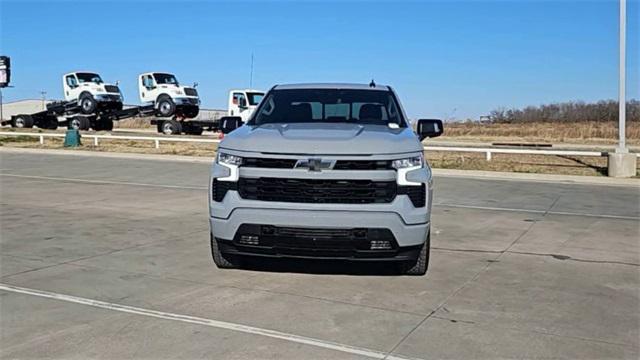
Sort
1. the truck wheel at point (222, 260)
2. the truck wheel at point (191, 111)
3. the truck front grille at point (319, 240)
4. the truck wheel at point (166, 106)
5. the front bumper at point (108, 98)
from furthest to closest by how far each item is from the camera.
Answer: the front bumper at point (108, 98), the truck wheel at point (191, 111), the truck wheel at point (166, 106), the truck wheel at point (222, 260), the truck front grille at point (319, 240)

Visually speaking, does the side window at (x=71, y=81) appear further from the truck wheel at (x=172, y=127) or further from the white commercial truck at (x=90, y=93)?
the truck wheel at (x=172, y=127)

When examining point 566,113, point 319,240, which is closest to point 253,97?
point 319,240

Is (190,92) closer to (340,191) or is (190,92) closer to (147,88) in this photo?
(147,88)

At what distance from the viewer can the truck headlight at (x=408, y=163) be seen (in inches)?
209

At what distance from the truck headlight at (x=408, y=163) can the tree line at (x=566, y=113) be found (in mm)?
68244

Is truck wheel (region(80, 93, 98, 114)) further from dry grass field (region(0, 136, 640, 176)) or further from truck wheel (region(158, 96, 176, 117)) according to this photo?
dry grass field (region(0, 136, 640, 176))

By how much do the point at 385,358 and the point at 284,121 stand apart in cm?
317

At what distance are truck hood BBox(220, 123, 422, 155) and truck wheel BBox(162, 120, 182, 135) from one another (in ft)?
102

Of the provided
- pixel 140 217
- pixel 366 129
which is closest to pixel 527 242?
pixel 366 129

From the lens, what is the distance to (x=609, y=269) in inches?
262

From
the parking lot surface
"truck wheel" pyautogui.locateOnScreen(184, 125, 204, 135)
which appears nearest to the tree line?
"truck wheel" pyautogui.locateOnScreen(184, 125, 204, 135)

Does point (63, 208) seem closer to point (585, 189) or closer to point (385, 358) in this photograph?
point (385, 358)

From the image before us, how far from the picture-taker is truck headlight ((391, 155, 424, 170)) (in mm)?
5316

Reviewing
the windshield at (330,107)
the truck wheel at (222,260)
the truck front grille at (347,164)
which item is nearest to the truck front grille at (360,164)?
the truck front grille at (347,164)
